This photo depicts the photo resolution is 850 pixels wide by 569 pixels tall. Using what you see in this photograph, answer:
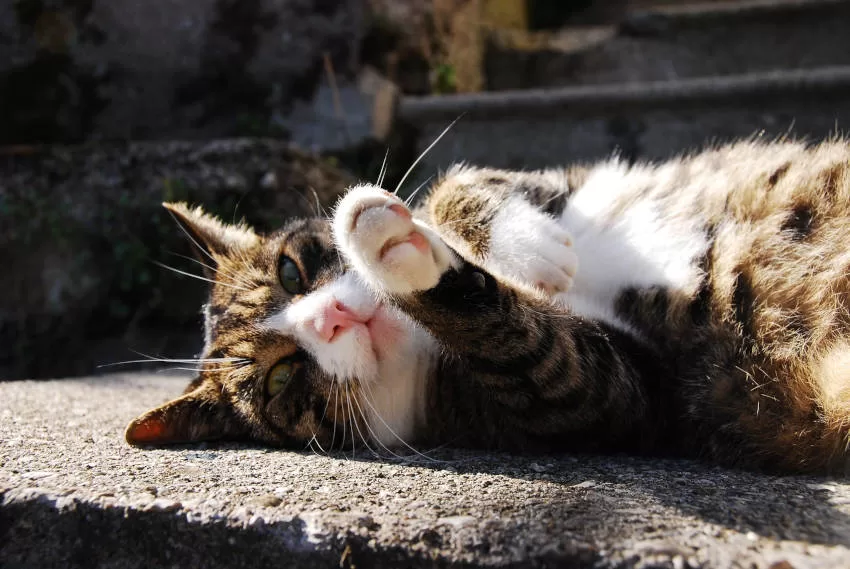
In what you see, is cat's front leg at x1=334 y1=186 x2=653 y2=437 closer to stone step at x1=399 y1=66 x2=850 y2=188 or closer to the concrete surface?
the concrete surface

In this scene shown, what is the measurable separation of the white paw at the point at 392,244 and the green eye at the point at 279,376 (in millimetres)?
538

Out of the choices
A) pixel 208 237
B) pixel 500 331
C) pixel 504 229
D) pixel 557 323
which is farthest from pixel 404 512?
pixel 208 237

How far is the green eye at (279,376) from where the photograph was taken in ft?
5.43

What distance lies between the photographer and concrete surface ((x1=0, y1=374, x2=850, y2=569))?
2.85 feet

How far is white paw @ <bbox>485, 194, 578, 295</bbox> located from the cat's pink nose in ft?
1.07

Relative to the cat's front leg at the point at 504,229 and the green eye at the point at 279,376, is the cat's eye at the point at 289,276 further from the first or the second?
the cat's front leg at the point at 504,229

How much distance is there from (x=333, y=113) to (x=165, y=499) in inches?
99.3

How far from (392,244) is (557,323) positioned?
41 centimetres

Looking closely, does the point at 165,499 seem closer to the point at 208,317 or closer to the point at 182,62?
the point at 208,317

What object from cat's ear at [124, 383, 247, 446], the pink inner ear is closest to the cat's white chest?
cat's ear at [124, 383, 247, 446]

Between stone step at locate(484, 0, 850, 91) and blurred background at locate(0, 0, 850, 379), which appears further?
stone step at locate(484, 0, 850, 91)

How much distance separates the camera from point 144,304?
3.11 m

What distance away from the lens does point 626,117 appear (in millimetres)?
3041

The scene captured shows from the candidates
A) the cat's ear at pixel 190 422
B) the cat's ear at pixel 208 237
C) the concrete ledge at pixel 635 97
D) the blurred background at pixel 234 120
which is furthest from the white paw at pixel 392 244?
the concrete ledge at pixel 635 97
